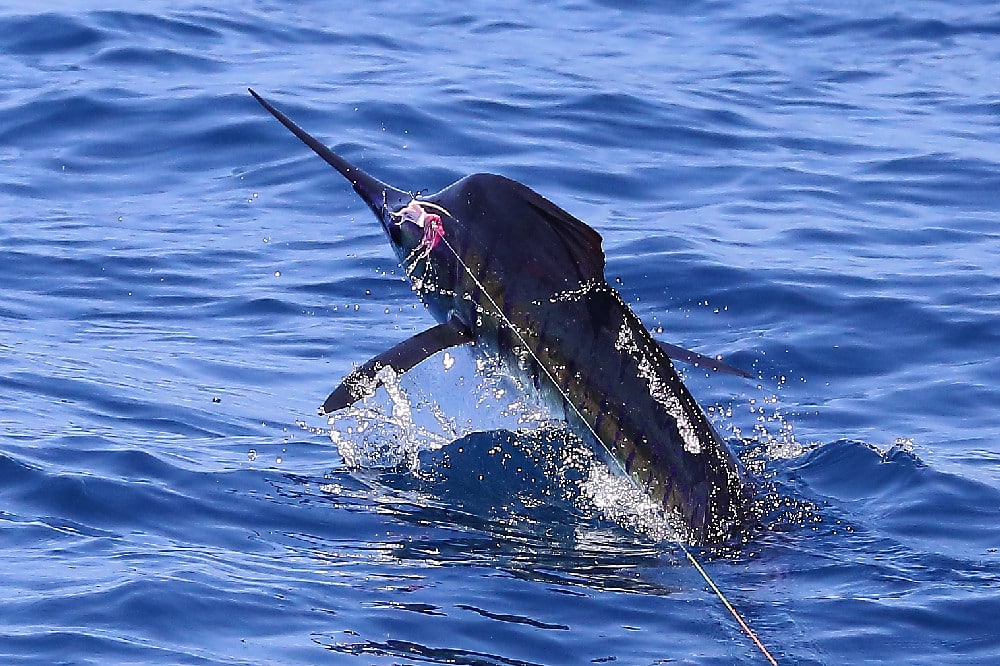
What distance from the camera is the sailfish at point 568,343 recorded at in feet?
23.9

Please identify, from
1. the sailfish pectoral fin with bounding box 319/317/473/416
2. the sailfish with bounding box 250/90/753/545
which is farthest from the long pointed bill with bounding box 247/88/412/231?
the sailfish pectoral fin with bounding box 319/317/473/416

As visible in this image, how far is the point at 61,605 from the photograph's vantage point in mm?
6379

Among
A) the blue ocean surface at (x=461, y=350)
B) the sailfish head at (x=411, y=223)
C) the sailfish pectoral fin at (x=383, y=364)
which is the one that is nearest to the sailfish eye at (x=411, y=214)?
the sailfish head at (x=411, y=223)

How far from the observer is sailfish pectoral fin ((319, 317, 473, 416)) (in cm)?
755

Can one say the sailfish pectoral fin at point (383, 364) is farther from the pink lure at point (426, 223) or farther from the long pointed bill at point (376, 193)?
the long pointed bill at point (376, 193)

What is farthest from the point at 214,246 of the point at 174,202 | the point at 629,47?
the point at 629,47

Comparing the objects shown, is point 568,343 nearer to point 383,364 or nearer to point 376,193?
point 383,364

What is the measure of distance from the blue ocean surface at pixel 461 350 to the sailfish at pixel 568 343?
0.17 meters

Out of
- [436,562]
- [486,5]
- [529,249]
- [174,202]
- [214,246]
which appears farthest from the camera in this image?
[486,5]

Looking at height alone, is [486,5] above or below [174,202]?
above

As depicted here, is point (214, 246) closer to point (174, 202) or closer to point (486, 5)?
point (174, 202)

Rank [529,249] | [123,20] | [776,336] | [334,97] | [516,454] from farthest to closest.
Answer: [123,20] < [334,97] < [776,336] < [516,454] < [529,249]

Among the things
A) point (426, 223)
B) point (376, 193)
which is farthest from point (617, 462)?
point (376, 193)

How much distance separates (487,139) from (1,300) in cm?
520
